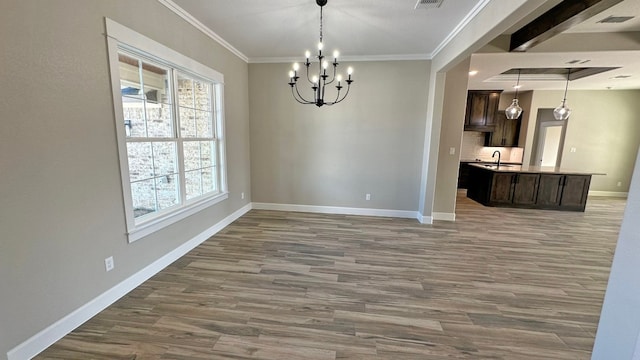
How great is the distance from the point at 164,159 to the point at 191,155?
1.71 ft

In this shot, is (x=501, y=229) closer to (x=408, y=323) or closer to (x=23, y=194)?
(x=408, y=323)

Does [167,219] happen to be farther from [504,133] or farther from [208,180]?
[504,133]

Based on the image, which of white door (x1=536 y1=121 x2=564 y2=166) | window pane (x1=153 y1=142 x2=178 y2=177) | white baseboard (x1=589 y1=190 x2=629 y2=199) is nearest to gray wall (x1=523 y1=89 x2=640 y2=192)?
white baseboard (x1=589 y1=190 x2=629 y2=199)

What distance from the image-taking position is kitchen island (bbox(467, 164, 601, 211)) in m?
5.36

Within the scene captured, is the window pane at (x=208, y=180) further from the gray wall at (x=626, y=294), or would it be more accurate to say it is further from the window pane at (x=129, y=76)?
the gray wall at (x=626, y=294)

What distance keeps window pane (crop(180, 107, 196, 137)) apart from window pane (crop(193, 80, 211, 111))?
0.18 m

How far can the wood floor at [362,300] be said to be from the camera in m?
1.82

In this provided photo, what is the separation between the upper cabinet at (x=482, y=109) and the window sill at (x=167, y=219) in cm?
679

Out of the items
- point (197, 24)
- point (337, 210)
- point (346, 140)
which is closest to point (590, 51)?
point (346, 140)

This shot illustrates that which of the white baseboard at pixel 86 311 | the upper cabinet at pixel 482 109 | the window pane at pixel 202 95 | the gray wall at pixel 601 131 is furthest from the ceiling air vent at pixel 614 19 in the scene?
the white baseboard at pixel 86 311

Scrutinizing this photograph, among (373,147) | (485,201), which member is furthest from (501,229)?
(373,147)

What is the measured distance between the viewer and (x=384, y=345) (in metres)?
1.84

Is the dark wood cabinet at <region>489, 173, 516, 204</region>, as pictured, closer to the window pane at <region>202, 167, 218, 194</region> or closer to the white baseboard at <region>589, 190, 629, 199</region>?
the white baseboard at <region>589, 190, 629, 199</region>

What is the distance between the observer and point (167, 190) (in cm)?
298
